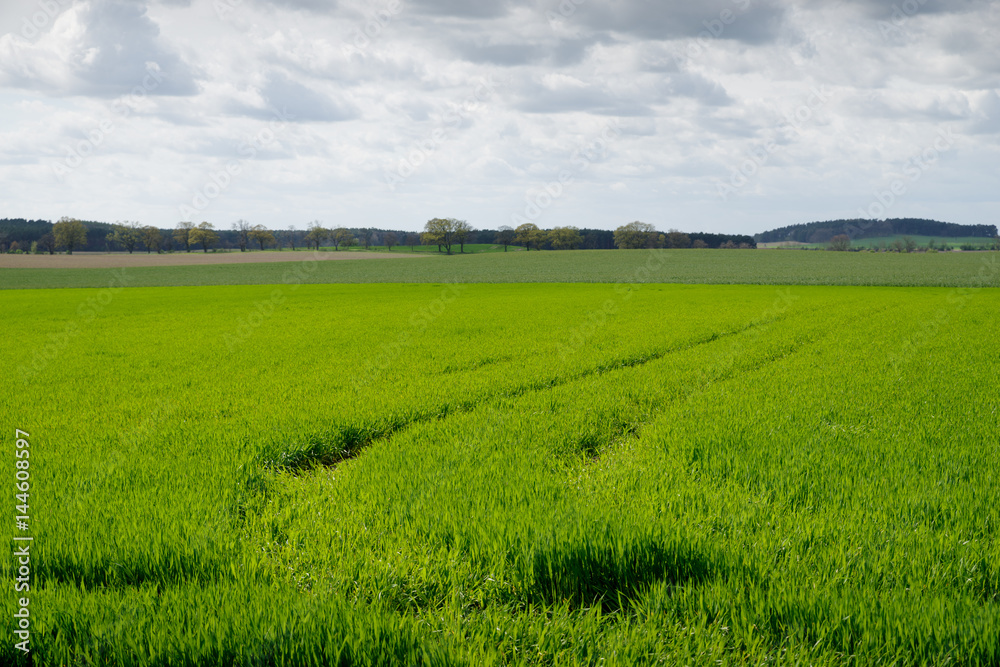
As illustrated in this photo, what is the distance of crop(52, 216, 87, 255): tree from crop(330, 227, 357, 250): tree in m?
62.1

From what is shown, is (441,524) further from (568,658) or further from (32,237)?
(32,237)

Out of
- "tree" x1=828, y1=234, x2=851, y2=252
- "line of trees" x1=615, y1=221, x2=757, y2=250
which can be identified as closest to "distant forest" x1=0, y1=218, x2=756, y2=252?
"line of trees" x1=615, y1=221, x2=757, y2=250

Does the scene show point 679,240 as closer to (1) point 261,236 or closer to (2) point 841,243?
(2) point 841,243

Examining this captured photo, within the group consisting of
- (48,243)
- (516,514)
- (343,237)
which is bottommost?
(516,514)

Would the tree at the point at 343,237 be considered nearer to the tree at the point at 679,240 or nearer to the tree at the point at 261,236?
the tree at the point at 261,236

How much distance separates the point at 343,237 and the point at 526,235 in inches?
2163

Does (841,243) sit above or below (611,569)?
above

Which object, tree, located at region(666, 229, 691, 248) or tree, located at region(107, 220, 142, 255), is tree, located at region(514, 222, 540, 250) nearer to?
tree, located at region(666, 229, 691, 248)

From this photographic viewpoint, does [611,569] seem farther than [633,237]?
No

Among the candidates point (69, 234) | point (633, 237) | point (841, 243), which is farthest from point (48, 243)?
point (841, 243)

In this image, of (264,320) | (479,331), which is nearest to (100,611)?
(479,331)

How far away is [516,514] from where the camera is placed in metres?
5.95

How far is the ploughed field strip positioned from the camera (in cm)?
414

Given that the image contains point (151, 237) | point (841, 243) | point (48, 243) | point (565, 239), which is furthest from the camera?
point (565, 239)
